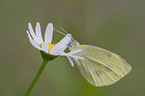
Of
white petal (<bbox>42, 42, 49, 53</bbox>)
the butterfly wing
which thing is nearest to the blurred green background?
the butterfly wing

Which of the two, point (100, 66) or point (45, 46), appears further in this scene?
point (100, 66)

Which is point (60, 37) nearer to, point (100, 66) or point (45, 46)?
point (100, 66)

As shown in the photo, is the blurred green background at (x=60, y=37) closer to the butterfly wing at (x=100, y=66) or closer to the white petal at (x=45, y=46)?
the butterfly wing at (x=100, y=66)

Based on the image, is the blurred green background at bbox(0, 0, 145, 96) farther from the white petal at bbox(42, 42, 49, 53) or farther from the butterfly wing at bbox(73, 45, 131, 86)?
the white petal at bbox(42, 42, 49, 53)

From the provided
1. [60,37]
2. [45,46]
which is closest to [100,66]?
[60,37]

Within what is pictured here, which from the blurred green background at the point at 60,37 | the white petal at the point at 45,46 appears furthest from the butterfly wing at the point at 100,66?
the white petal at the point at 45,46

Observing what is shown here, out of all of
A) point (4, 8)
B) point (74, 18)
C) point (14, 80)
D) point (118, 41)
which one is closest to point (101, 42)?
point (118, 41)

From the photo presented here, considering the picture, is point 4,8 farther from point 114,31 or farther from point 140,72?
point 140,72
